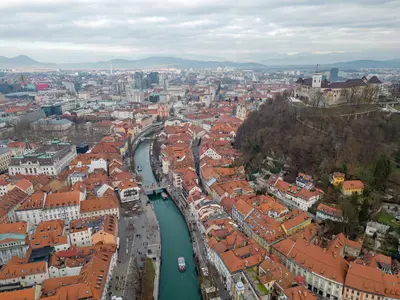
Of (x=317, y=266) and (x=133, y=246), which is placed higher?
(x=317, y=266)

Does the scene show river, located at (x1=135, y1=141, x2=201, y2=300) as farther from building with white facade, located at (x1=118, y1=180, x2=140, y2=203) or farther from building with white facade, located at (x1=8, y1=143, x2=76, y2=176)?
building with white facade, located at (x1=8, y1=143, x2=76, y2=176)

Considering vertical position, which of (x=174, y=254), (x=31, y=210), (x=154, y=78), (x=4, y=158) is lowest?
(x=174, y=254)

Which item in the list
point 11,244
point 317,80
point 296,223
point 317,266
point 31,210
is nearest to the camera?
point 317,266

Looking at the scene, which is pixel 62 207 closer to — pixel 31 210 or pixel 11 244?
pixel 31 210

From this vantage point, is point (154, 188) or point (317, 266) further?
point (154, 188)

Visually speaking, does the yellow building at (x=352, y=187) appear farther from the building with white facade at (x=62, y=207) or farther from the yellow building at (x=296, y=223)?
the building with white facade at (x=62, y=207)

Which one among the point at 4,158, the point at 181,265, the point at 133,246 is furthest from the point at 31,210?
the point at 4,158

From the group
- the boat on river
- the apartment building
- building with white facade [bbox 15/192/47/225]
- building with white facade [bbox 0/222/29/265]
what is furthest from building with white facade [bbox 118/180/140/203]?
the apartment building

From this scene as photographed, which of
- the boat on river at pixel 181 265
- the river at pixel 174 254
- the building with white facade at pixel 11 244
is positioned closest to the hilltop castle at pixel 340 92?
the river at pixel 174 254

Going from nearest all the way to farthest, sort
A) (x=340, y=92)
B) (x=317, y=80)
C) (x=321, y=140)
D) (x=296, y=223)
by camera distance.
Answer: (x=296, y=223) → (x=321, y=140) → (x=340, y=92) → (x=317, y=80)
